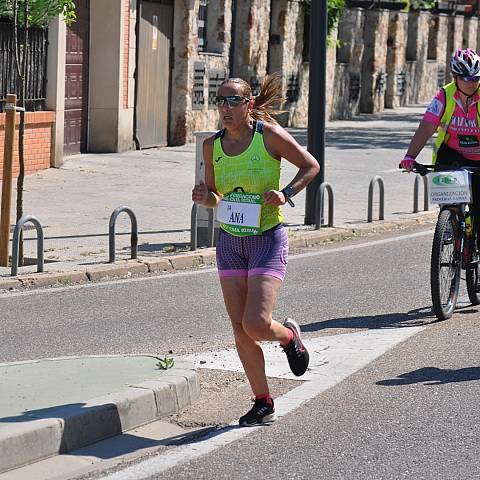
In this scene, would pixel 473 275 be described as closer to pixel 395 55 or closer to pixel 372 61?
pixel 372 61

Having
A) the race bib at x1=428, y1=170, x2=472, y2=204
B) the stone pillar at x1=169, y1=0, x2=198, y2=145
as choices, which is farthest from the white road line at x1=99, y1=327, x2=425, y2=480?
the stone pillar at x1=169, y1=0, x2=198, y2=145

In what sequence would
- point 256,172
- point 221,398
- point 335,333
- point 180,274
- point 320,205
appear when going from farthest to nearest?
point 320,205 < point 180,274 < point 335,333 < point 221,398 < point 256,172

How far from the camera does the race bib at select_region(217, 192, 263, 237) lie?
7.25m

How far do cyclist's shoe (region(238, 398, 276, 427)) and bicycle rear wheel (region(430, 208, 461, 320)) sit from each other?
3.22 metres

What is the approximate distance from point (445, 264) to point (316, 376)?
232 centimetres

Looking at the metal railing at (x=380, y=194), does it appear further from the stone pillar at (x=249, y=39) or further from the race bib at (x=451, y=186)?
the stone pillar at (x=249, y=39)

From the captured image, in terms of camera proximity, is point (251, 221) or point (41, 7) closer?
point (251, 221)

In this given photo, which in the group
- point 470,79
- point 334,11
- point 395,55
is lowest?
point 470,79

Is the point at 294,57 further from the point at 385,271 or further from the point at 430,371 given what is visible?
the point at 430,371

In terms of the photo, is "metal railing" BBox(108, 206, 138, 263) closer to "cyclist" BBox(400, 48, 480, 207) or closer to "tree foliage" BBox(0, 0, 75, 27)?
"tree foliage" BBox(0, 0, 75, 27)

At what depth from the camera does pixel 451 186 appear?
10312 mm

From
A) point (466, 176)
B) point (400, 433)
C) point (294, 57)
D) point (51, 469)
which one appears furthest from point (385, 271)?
point (294, 57)

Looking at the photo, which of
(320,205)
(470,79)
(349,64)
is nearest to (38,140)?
(320,205)

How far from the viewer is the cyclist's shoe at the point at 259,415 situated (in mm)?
7199
